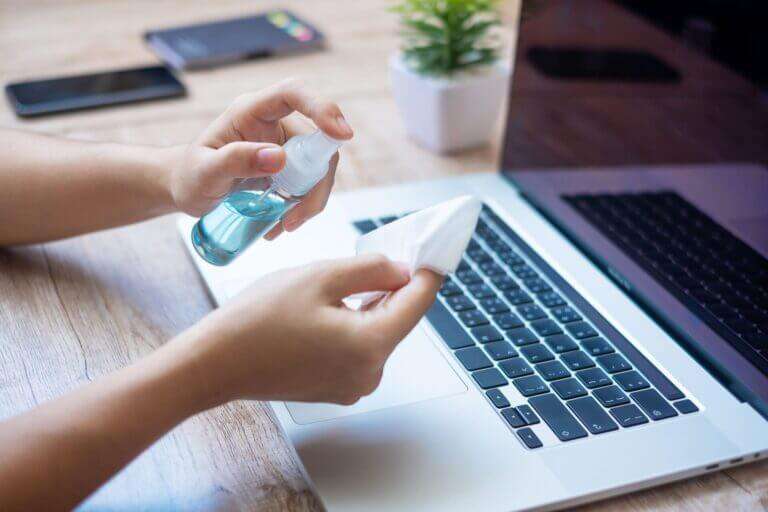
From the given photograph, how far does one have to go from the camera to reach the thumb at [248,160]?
0.58m

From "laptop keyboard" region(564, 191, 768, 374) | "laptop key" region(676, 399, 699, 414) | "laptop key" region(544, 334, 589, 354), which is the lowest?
"laptop key" region(676, 399, 699, 414)

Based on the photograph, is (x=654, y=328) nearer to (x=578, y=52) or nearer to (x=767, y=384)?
(x=767, y=384)

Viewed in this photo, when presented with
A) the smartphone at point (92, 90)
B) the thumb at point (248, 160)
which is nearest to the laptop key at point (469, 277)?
the thumb at point (248, 160)

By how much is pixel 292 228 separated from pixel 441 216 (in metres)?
0.19

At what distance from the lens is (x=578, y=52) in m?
0.82

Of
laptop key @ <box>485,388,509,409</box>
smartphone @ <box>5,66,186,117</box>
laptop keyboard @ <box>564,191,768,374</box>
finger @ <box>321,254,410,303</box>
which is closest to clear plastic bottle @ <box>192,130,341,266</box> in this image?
finger @ <box>321,254,410,303</box>

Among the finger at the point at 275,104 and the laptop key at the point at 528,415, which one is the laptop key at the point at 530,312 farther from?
the finger at the point at 275,104

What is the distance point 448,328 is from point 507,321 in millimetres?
51

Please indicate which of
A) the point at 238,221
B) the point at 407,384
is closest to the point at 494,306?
the point at 407,384

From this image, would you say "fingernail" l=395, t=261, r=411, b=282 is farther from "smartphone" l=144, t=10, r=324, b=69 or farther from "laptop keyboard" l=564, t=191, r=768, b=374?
"smartphone" l=144, t=10, r=324, b=69

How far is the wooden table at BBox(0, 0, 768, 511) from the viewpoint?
56 cm

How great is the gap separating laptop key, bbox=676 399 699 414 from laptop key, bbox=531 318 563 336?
11 centimetres

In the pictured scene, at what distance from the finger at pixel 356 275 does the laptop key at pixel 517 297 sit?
0.67ft

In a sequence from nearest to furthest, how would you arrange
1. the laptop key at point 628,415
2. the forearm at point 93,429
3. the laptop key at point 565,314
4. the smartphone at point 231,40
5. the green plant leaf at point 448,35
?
the forearm at point 93,429
the laptop key at point 628,415
the laptop key at point 565,314
the green plant leaf at point 448,35
the smartphone at point 231,40
